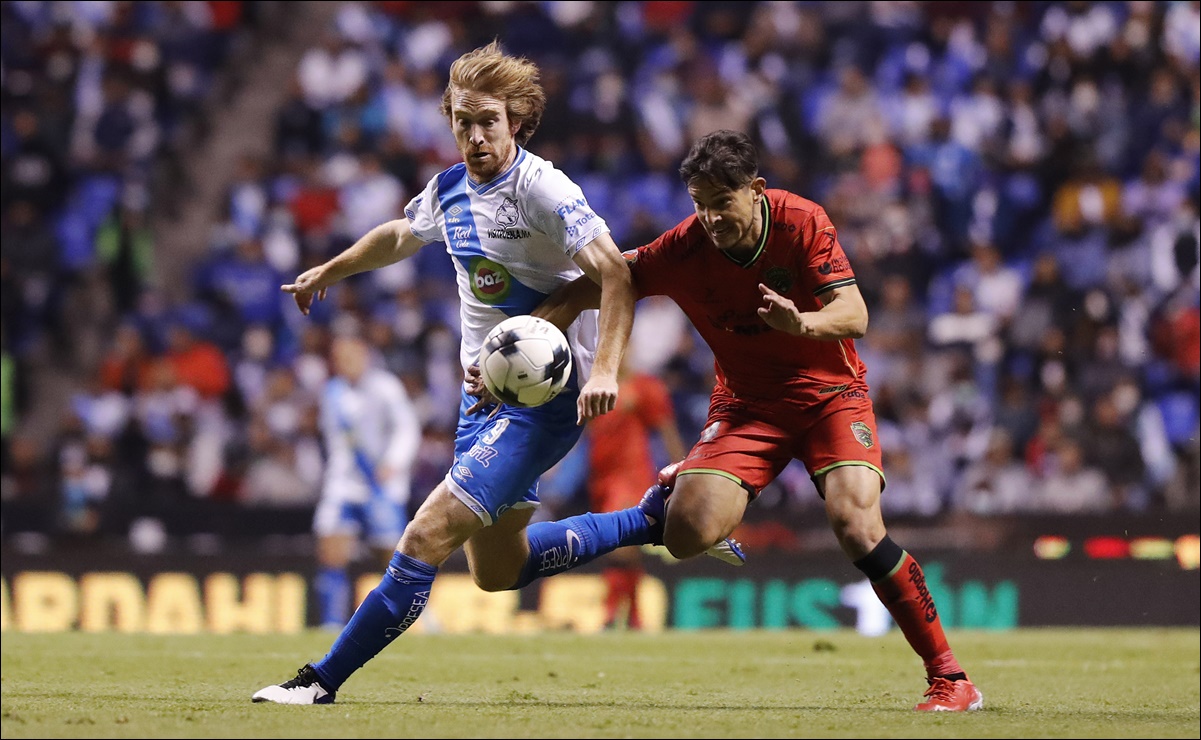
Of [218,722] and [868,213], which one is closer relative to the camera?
[218,722]

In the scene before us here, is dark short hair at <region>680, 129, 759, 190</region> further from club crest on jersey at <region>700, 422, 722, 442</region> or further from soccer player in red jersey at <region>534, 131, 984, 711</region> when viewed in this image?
club crest on jersey at <region>700, 422, 722, 442</region>

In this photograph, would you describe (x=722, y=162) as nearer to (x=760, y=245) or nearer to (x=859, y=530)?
(x=760, y=245)

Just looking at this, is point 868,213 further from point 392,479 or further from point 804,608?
point 392,479

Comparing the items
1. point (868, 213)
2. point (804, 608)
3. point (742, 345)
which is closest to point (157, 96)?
point (868, 213)

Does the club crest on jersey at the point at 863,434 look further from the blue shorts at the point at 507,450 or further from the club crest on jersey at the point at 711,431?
the blue shorts at the point at 507,450

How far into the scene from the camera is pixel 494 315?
6.75 metres

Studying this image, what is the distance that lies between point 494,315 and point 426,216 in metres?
0.52

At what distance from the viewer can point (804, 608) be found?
509 inches

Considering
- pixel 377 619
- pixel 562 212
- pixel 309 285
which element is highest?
pixel 562 212

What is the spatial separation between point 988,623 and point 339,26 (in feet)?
34.5

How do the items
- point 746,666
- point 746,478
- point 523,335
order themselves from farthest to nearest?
point 746,666
point 746,478
point 523,335

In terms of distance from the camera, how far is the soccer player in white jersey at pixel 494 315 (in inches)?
251

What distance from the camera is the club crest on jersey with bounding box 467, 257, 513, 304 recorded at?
6.70 m

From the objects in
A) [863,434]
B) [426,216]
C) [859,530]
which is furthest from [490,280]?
[859,530]
